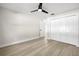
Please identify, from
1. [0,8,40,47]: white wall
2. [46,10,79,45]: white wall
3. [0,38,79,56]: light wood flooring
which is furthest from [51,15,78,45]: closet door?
[0,8,40,47]: white wall

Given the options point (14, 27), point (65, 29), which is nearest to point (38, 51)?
point (14, 27)

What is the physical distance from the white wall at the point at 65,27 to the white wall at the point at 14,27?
157 cm

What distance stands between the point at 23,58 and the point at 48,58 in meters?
0.35

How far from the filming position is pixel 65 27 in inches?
135

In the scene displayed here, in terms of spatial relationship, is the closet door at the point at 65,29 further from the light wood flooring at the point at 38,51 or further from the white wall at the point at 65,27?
the light wood flooring at the point at 38,51

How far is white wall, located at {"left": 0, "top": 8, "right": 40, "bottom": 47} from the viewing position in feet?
8.85

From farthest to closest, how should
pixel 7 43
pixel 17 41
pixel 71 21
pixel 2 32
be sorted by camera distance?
pixel 17 41
pixel 71 21
pixel 7 43
pixel 2 32

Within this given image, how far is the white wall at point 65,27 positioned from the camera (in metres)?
2.91

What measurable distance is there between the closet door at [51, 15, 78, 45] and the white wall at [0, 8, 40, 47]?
69.0 inches

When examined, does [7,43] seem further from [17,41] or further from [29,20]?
[29,20]

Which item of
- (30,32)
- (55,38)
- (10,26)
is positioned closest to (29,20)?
(30,32)

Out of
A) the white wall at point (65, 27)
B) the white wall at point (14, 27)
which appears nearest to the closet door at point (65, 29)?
the white wall at point (65, 27)

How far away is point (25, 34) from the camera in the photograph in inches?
151

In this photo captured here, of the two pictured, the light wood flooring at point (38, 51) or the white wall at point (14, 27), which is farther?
the white wall at point (14, 27)
